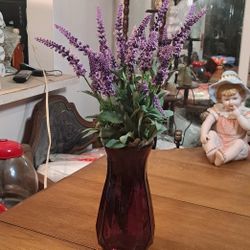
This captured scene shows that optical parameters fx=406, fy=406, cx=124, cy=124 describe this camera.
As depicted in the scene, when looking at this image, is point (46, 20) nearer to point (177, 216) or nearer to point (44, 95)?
point (44, 95)

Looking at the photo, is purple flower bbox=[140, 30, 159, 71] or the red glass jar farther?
the red glass jar

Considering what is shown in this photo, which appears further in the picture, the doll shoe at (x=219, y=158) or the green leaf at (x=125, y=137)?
the doll shoe at (x=219, y=158)

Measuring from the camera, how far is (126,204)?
828mm

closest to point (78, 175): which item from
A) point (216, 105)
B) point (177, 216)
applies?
point (177, 216)

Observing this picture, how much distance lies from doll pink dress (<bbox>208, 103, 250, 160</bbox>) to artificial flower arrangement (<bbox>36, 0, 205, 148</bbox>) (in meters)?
0.88

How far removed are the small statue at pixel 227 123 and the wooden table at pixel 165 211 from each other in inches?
2.6

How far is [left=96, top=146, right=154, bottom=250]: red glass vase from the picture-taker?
0.81 meters

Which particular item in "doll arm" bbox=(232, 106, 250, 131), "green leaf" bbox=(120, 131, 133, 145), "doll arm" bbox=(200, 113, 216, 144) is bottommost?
"doll arm" bbox=(200, 113, 216, 144)

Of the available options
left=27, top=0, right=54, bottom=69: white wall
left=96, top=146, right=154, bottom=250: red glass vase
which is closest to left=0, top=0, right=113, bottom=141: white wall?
left=27, top=0, right=54, bottom=69: white wall

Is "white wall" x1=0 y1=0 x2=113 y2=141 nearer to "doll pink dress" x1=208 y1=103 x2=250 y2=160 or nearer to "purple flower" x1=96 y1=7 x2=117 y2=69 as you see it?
"doll pink dress" x1=208 y1=103 x2=250 y2=160

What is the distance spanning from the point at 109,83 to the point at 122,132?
4.2 inches

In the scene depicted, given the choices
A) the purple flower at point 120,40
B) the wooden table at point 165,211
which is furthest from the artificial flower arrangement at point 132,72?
the wooden table at point 165,211

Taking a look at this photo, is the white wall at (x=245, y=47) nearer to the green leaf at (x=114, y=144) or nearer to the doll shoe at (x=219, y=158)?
the doll shoe at (x=219, y=158)

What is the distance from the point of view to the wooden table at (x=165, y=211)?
97 centimetres
